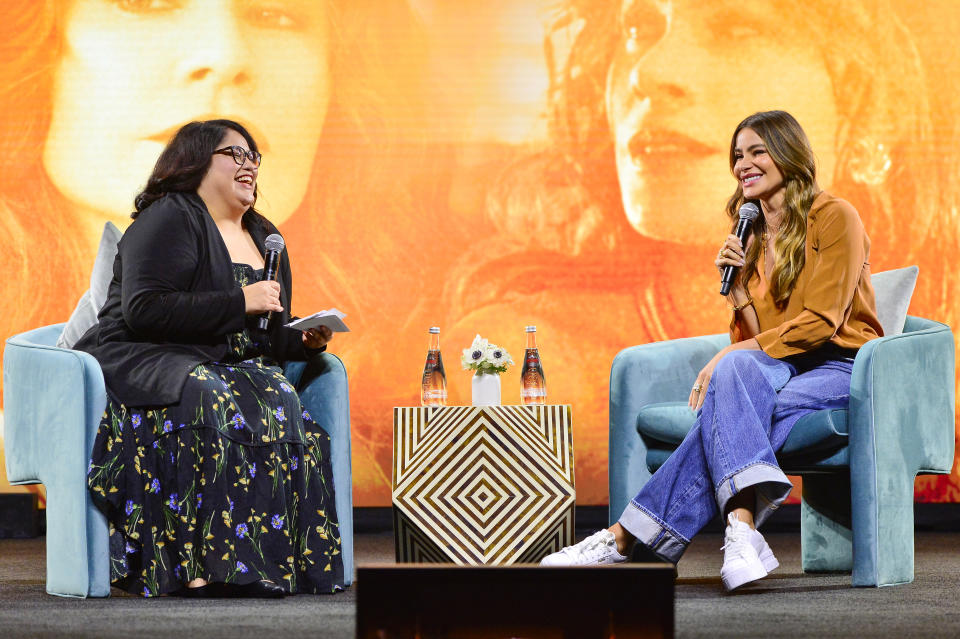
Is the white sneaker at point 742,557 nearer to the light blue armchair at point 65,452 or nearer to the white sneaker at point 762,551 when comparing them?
the white sneaker at point 762,551

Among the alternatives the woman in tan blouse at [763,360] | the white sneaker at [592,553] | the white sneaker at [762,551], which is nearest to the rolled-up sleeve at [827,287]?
the woman in tan blouse at [763,360]

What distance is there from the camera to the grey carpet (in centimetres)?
181

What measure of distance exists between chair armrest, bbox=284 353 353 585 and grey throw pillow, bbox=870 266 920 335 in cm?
139

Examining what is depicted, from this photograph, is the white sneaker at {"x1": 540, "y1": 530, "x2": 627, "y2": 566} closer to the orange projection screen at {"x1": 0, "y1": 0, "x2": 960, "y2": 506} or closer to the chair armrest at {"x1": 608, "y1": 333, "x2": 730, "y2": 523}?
the chair armrest at {"x1": 608, "y1": 333, "x2": 730, "y2": 523}

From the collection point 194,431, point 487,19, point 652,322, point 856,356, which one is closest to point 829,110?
point 652,322

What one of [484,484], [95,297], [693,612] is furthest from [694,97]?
[693,612]

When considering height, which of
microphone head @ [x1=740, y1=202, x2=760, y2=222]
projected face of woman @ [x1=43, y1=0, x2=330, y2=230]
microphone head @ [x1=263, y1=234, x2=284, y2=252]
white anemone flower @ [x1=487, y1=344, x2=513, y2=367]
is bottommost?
white anemone flower @ [x1=487, y1=344, x2=513, y2=367]

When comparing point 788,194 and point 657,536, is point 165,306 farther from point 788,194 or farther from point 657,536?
point 788,194

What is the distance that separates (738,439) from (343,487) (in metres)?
0.91

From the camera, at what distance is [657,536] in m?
2.33

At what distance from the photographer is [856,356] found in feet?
8.01

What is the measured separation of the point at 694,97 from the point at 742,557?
6.98 feet

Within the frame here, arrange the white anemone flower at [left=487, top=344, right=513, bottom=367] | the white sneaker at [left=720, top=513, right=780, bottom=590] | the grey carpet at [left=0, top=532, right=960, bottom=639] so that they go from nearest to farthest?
the grey carpet at [left=0, top=532, right=960, bottom=639], the white sneaker at [left=720, top=513, right=780, bottom=590], the white anemone flower at [left=487, top=344, right=513, bottom=367]

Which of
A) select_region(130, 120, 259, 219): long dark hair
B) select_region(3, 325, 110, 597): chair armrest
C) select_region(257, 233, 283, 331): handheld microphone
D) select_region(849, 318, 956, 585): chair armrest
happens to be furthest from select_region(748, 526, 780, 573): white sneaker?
select_region(130, 120, 259, 219): long dark hair
